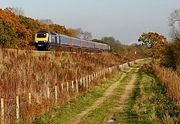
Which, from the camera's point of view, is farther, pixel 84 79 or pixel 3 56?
pixel 84 79

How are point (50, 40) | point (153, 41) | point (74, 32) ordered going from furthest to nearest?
point (74, 32), point (153, 41), point (50, 40)

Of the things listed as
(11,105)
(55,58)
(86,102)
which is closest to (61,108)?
(86,102)

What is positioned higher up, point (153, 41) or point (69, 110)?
point (153, 41)

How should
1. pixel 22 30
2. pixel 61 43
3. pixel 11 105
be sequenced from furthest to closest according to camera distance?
pixel 22 30
pixel 61 43
pixel 11 105

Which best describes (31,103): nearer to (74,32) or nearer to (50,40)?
(50,40)

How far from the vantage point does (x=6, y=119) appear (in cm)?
1341

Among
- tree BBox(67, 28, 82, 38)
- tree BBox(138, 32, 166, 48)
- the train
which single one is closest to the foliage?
the train

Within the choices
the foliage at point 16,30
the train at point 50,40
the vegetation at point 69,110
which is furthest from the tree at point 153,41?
the vegetation at point 69,110

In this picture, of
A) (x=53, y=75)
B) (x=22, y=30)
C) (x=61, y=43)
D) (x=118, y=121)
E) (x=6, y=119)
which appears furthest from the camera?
(x=22, y=30)

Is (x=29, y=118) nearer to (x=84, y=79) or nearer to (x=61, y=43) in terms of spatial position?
(x=84, y=79)

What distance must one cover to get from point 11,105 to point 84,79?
1471cm

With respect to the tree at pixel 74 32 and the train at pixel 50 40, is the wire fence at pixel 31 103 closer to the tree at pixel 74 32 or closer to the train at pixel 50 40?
the train at pixel 50 40

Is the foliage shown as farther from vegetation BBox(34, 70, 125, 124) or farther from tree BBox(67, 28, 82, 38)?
tree BBox(67, 28, 82, 38)

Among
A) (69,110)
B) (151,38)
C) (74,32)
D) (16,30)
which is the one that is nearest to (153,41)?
(151,38)
